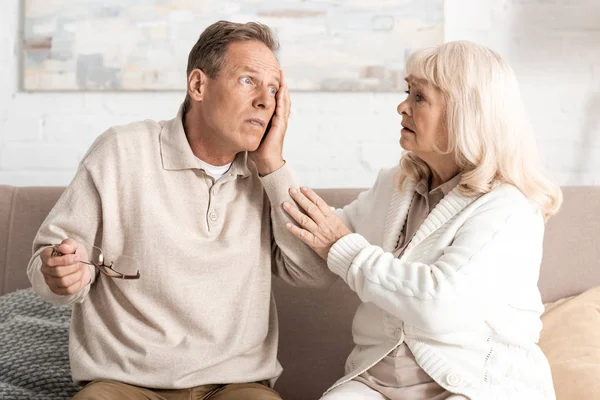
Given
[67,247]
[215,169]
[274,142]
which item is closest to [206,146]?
[215,169]

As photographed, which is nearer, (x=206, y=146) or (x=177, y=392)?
(x=177, y=392)

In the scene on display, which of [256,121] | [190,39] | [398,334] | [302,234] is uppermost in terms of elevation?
[190,39]

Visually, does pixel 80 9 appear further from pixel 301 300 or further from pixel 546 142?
pixel 546 142

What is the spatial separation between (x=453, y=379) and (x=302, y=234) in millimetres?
454

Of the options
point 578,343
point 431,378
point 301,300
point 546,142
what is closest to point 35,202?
point 301,300

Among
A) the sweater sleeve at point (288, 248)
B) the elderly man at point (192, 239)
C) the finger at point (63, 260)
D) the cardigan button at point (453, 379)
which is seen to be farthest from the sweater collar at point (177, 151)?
the cardigan button at point (453, 379)

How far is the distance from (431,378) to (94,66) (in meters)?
1.60

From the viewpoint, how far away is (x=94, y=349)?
170cm

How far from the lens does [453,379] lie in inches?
63.4

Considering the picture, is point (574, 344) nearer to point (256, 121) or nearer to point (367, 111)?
point (256, 121)

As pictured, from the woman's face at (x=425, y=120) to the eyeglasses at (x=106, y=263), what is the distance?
0.67m

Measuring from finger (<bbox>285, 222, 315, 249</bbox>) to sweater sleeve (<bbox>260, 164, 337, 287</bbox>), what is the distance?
48 millimetres

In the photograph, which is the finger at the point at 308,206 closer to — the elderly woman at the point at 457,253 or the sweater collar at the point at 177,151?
the elderly woman at the point at 457,253

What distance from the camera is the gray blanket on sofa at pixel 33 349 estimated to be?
1.84 metres
